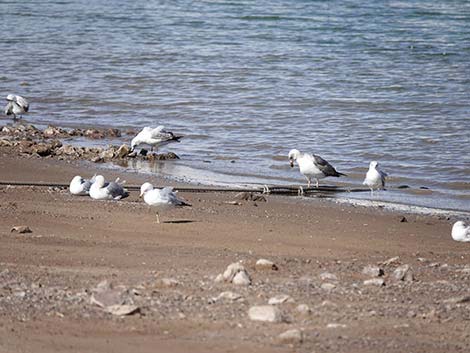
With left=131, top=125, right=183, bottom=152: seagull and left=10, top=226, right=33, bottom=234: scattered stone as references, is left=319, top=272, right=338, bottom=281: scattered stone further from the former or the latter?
left=131, top=125, right=183, bottom=152: seagull

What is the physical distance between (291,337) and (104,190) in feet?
15.6

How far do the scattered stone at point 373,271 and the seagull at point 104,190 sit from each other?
11.5 feet

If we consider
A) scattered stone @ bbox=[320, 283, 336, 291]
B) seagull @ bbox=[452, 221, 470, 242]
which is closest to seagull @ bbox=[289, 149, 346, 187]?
seagull @ bbox=[452, 221, 470, 242]

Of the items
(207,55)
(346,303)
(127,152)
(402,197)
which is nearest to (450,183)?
(402,197)

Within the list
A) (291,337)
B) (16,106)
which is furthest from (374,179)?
(16,106)

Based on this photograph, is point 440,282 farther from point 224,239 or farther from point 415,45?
point 415,45

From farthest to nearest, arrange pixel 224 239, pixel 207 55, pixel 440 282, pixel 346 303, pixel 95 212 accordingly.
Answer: pixel 207 55
pixel 95 212
pixel 224 239
pixel 440 282
pixel 346 303

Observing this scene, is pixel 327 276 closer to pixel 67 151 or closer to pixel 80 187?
pixel 80 187

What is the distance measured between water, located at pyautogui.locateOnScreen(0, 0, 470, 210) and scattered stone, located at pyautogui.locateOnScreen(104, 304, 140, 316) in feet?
19.3

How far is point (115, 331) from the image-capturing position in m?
6.50

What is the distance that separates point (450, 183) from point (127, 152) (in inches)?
158

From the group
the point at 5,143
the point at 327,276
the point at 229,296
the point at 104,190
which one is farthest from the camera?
the point at 5,143

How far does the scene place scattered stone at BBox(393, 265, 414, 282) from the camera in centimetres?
784

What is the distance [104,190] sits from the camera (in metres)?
10.8
